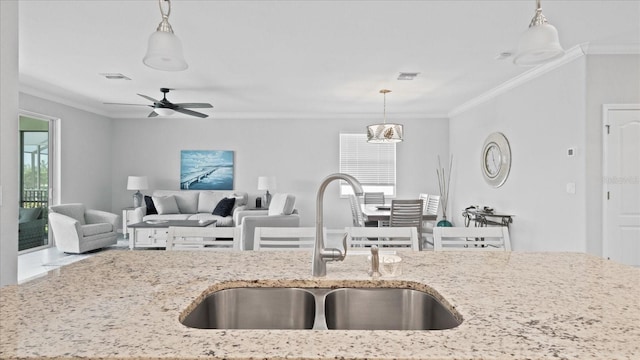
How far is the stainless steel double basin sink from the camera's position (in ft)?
4.08

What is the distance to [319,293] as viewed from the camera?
4.12ft

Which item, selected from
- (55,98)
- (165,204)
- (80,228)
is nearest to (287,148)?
(165,204)

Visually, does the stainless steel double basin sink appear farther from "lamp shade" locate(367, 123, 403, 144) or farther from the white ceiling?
"lamp shade" locate(367, 123, 403, 144)

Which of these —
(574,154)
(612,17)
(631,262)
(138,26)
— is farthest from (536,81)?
(138,26)

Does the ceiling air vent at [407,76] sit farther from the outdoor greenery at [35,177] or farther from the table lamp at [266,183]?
the outdoor greenery at [35,177]

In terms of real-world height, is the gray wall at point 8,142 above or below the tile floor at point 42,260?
above

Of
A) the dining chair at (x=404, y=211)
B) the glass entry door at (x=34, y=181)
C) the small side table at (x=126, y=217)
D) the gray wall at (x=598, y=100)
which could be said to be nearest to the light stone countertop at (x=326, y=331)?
the gray wall at (x=598, y=100)

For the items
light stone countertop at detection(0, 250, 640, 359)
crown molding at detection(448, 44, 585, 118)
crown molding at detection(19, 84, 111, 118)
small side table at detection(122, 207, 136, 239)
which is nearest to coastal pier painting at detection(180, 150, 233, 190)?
small side table at detection(122, 207, 136, 239)

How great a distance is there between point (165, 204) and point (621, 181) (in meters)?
6.79

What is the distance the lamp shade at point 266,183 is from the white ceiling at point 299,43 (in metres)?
1.76

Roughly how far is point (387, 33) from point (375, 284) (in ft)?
9.63

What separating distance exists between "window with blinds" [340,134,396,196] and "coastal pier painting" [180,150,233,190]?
2409 mm

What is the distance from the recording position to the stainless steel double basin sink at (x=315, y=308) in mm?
1243

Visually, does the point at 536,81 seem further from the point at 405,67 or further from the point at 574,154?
the point at 405,67
